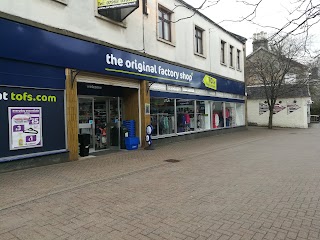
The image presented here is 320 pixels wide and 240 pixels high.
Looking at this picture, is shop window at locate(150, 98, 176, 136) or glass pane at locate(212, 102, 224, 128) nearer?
→ shop window at locate(150, 98, 176, 136)

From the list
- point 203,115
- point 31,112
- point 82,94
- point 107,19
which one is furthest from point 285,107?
point 31,112

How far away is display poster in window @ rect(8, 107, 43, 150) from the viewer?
8131 millimetres

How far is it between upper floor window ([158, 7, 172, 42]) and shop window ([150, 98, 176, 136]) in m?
3.25

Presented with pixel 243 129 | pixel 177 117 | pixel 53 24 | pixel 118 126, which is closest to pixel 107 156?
pixel 118 126

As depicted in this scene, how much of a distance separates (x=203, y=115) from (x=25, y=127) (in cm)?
1225

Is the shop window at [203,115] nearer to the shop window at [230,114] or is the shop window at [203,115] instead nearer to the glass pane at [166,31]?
the shop window at [230,114]

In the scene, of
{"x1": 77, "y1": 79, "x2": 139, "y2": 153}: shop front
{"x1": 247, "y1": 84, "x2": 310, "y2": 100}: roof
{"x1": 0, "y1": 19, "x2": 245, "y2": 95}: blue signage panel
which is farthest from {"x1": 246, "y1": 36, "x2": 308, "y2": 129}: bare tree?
{"x1": 77, "y1": 79, "x2": 139, "y2": 153}: shop front

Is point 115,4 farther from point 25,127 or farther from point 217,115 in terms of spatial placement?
point 217,115

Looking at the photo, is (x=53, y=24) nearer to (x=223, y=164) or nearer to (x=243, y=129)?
(x=223, y=164)

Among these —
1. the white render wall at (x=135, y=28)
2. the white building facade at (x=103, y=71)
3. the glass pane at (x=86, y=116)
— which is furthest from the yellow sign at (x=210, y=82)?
the glass pane at (x=86, y=116)

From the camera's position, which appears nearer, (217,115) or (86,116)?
(86,116)

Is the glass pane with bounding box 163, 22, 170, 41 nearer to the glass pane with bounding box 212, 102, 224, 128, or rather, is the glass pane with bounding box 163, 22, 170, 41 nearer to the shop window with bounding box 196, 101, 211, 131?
the shop window with bounding box 196, 101, 211, 131

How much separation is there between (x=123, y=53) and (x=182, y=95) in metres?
5.24

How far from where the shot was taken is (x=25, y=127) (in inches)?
332
